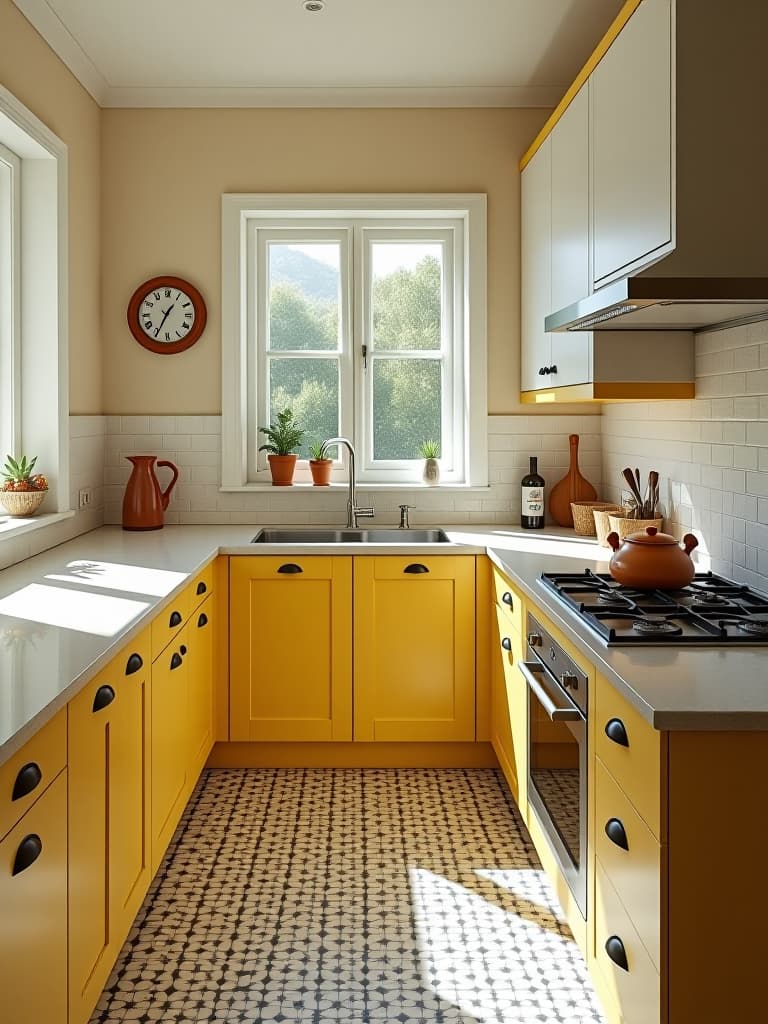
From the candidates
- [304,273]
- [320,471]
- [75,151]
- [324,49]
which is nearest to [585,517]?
[320,471]

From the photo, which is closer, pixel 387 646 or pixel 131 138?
pixel 387 646

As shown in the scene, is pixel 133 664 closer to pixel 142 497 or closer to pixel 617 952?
pixel 617 952

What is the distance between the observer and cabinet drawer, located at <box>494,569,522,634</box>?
9.97 ft

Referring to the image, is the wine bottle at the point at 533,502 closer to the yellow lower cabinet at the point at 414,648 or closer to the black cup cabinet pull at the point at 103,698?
the yellow lower cabinet at the point at 414,648

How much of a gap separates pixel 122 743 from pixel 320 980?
759mm

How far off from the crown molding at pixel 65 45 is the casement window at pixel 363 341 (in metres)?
0.78

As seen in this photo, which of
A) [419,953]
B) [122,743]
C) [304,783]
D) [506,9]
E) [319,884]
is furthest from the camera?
[304,783]

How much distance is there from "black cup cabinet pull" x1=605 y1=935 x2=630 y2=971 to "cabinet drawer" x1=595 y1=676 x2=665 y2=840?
0.32m

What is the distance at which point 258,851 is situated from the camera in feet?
10.0

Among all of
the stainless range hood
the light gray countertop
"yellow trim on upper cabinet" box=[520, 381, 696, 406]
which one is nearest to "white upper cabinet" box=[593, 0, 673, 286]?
the stainless range hood

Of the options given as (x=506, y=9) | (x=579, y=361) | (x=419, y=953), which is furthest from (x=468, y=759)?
(x=506, y=9)

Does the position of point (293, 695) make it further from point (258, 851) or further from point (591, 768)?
point (591, 768)

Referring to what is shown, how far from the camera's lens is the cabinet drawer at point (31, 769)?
4.85ft

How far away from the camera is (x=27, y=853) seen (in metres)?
1.56
